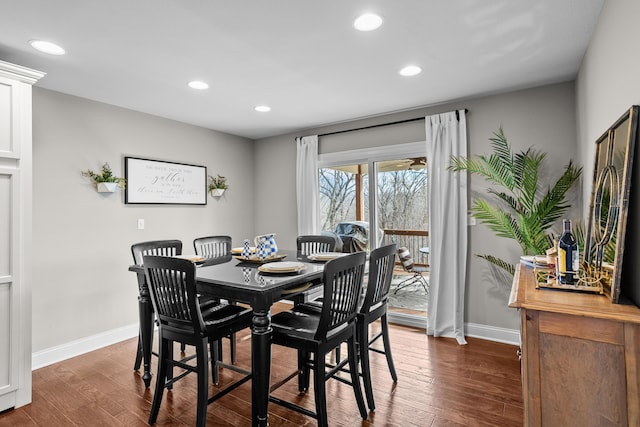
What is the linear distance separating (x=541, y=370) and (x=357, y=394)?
109cm

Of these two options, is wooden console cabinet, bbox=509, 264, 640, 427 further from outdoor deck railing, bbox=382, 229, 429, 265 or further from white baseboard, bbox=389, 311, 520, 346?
outdoor deck railing, bbox=382, 229, 429, 265

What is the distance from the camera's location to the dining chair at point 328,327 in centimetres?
185

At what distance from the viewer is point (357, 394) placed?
2092 mm

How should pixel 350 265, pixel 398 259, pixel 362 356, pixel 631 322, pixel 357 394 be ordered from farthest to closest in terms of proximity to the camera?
pixel 398 259 → pixel 362 356 → pixel 357 394 → pixel 350 265 → pixel 631 322

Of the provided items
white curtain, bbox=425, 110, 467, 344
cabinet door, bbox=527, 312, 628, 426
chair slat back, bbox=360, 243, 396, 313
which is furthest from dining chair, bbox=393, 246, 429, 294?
cabinet door, bbox=527, 312, 628, 426

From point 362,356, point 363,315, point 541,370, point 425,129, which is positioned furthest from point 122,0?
point 425,129

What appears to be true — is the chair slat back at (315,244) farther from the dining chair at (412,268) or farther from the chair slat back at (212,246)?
the dining chair at (412,268)

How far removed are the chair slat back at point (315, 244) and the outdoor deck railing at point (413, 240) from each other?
914 millimetres

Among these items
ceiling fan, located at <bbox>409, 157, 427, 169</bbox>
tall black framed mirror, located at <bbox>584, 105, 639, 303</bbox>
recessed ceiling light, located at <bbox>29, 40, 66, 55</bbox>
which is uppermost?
recessed ceiling light, located at <bbox>29, 40, 66, 55</bbox>

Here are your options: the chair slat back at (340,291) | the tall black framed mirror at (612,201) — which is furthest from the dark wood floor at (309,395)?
the tall black framed mirror at (612,201)

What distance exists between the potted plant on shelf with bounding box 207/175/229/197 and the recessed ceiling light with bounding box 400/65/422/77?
2.70 meters

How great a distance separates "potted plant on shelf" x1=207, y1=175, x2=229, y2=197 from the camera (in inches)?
175

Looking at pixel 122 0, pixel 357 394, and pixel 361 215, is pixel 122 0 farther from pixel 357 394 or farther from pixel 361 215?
pixel 361 215

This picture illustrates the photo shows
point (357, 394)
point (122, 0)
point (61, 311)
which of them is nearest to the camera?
point (122, 0)
